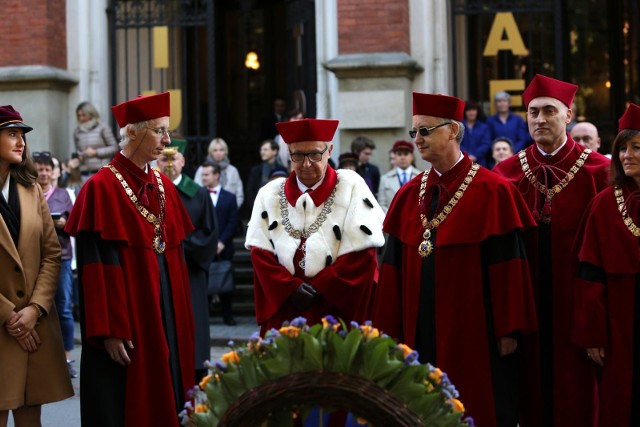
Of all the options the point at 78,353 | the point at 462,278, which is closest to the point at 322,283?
the point at 462,278

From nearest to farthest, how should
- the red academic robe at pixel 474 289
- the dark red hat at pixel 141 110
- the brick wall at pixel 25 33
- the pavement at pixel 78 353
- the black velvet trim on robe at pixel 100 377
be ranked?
the red academic robe at pixel 474 289 < the black velvet trim on robe at pixel 100 377 < the dark red hat at pixel 141 110 < the pavement at pixel 78 353 < the brick wall at pixel 25 33

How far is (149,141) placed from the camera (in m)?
6.66

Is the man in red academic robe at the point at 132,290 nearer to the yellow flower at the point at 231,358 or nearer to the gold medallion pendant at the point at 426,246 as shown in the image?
the gold medallion pendant at the point at 426,246

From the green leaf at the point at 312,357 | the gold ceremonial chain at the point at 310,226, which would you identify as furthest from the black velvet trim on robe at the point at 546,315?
the green leaf at the point at 312,357

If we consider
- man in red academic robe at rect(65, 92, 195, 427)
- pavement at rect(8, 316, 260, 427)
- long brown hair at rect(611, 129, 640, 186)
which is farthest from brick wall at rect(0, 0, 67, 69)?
long brown hair at rect(611, 129, 640, 186)

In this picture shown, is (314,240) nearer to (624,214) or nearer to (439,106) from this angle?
(439,106)

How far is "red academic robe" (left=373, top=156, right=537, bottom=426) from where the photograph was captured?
620cm

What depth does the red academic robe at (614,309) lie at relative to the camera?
6.22 m

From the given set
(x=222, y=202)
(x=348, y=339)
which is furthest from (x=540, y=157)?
(x=222, y=202)

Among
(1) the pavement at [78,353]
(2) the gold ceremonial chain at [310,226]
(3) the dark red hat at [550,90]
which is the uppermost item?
(3) the dark red hat at [550,90]

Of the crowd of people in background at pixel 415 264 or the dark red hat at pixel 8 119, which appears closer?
the crowd of people in background at pixel 415 264

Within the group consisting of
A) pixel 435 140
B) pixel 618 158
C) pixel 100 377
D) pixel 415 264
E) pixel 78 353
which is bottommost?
pixel 78 353

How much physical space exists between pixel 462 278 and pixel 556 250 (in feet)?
2.45

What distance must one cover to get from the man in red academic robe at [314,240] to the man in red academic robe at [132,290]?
0.53 meters
